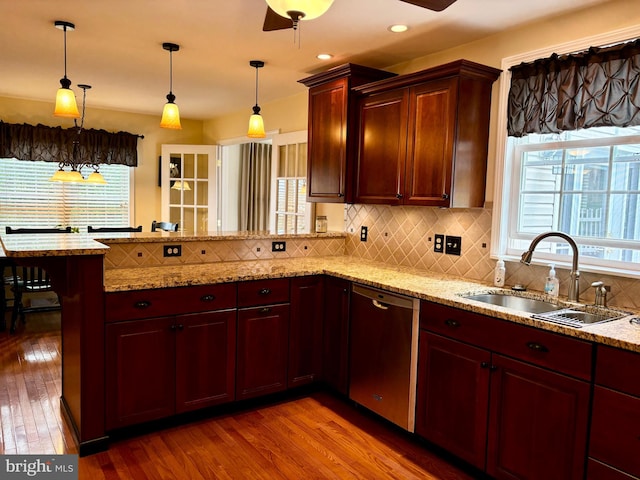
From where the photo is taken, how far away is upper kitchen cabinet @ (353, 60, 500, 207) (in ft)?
9.30

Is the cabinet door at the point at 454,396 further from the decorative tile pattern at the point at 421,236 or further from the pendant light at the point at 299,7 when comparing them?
the pendant light at the point at 299,7

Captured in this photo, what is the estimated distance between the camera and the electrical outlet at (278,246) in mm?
3668

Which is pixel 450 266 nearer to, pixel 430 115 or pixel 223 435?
pixel 430 115

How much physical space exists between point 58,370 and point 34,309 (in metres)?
1.89

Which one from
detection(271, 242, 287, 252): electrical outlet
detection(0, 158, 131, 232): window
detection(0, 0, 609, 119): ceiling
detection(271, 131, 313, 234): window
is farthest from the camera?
detection(0, 158, 131, 232): window

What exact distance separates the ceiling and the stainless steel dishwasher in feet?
5.34

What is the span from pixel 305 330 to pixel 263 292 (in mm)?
453

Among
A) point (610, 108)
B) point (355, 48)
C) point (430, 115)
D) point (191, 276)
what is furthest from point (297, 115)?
point (610, 108)

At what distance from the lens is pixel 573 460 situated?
1.95 meters

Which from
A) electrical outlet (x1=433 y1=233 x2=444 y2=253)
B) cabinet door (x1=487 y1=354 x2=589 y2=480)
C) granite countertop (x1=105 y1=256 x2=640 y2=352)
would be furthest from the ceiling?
cabinet door (x1=487 y1=354 x2=589 y2=480)

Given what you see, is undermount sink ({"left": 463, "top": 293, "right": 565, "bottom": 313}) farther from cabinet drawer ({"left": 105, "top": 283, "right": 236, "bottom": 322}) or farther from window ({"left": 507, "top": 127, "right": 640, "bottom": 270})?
cabinet drawer ({"left": 105, "top": 283, "right": 236, "bottom": 322})

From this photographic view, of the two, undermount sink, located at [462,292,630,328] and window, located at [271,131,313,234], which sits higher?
window, located at [271,131,313,234]

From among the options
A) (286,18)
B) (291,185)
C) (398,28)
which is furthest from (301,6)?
(291,185)

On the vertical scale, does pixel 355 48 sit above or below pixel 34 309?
above
